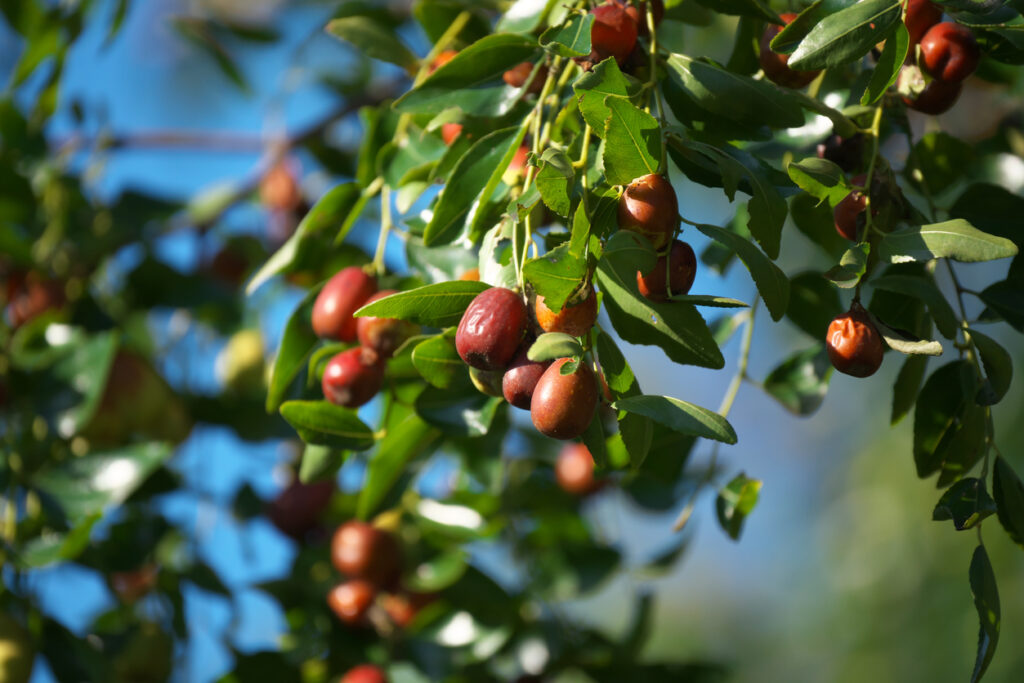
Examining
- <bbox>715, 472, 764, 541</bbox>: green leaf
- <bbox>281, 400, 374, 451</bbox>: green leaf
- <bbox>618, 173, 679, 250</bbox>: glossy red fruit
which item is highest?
<bbox>618, 173, 679, 250</bbox>: glossy red fruit

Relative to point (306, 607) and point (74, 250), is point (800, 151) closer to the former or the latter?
point (306, 607)

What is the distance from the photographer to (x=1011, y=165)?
1.00 metres

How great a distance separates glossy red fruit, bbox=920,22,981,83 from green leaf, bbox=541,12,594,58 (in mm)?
286

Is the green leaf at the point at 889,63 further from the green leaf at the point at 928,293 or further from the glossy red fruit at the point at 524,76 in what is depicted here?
the glossy red fruit at the point at 524,76

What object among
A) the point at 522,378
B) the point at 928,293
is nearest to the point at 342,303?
the point at 522,378

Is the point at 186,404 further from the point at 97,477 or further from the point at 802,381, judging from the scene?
the point at 802,381

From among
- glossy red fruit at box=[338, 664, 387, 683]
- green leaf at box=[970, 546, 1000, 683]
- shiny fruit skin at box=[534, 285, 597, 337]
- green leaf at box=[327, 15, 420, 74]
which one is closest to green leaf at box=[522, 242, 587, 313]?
shiny fruit skin at box=[534, 285, 597, 337]

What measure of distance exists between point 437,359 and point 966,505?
396 mm

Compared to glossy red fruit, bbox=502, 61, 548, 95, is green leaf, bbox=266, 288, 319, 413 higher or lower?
lower

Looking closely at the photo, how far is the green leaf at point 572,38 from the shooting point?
0.65 metres

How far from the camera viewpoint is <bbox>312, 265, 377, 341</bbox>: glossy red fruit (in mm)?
879

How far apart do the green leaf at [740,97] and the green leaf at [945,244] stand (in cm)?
12

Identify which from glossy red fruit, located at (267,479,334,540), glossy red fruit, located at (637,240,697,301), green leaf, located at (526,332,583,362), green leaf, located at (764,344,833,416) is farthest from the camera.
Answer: glossy red fruit, located at (267,479,334,540)

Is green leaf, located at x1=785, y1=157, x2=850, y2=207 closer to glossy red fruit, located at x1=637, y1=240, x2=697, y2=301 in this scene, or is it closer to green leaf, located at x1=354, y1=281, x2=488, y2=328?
glossy red fruit, located at x1=637, y1=240, x2=697, y2=301
